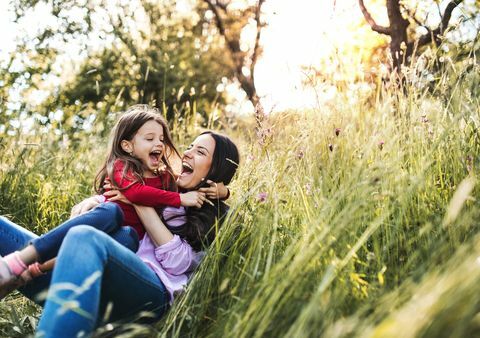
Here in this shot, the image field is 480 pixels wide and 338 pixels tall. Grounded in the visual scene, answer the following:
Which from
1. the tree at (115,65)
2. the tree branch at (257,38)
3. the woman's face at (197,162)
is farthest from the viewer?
the tree branch at (257,38)

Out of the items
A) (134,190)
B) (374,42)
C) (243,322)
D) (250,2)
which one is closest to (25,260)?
(134,190)

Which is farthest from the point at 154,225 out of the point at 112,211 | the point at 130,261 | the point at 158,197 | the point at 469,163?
the point at 469,163

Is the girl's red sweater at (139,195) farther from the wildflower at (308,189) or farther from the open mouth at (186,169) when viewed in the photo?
the wildflower at (308,189)

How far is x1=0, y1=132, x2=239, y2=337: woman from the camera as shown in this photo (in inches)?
68.1

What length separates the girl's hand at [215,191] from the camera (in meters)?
2.64

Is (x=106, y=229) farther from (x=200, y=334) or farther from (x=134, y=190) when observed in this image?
(x=200, y=334)

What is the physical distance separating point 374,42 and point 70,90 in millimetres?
6818

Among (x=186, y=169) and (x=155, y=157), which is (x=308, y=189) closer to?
(x=186, y=169)

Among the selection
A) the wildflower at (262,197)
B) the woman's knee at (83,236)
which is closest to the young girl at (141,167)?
the wildflower at (262,197)

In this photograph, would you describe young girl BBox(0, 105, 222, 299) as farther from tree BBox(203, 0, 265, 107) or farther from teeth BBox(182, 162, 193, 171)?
tree BBox(203, 0, 265, 107)

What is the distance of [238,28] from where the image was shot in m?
13.3

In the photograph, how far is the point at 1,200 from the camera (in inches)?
161

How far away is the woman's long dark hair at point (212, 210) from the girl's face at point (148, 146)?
232 millimetres

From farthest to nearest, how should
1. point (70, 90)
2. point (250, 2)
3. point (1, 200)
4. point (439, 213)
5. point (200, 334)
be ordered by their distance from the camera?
point (250, 2)
point (70, 90)
point (1, 200)
point (439, 213)
point (200, 334)
